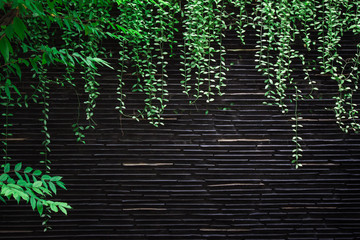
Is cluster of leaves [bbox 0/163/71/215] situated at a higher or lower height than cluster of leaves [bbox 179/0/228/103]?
lower

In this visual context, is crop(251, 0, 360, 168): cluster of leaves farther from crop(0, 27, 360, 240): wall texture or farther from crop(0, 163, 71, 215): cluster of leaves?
crop(0, 163, 71, 215): cluster of leaves

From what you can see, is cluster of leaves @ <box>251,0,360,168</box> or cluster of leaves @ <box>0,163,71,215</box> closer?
cluster of leaves @ <box>0,163,71,215</box>

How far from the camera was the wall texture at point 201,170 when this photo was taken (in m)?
2.09

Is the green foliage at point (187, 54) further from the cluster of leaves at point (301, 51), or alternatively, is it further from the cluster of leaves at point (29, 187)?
the cluster of leaves at point (29, 187)

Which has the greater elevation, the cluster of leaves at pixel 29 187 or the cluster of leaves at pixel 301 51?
the cluster of leaves at pixel 301 51

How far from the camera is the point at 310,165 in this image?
84.1 inches

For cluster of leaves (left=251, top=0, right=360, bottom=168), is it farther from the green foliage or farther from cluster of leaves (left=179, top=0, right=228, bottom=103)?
cluster of leaves (left=179, top=0, right=228, bottom=103)

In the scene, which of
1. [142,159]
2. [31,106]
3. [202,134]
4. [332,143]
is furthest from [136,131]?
[332,143]

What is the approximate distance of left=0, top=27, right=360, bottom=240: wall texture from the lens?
2.09 meters

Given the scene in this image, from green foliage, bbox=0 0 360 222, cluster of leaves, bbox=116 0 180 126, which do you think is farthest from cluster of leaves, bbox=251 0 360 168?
cluster of leaves, bbox=116 0 180 126

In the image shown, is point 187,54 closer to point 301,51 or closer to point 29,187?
point 301,51

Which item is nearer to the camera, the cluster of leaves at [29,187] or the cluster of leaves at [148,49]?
the cluster of leaves at [29,187]

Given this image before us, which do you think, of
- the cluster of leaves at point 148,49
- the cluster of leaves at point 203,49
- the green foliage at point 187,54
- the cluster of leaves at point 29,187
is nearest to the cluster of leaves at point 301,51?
the green foliage at point 187,54

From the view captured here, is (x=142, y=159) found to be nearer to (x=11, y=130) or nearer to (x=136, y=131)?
(x=136, y=131)
